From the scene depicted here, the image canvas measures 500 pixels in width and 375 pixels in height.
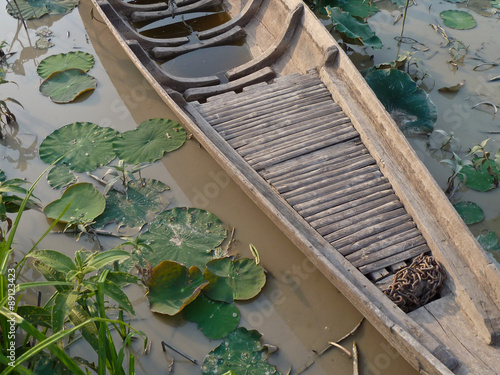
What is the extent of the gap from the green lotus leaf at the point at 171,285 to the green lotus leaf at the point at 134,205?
2.26 feet

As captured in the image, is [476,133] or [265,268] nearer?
[265,268]

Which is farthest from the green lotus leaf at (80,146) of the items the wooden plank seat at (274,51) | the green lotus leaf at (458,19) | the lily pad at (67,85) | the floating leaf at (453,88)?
the green lotus leaf at (458,19)

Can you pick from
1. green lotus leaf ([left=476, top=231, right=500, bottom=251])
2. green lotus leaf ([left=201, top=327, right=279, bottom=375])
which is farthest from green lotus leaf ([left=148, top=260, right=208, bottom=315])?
green lotus leaf ([left=476, top=231, right=500, bottom=251])

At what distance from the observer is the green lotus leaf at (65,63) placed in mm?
5578

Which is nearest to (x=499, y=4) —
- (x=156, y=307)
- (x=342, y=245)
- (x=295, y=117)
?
(x=295, y=117)

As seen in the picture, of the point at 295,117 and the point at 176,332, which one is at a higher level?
the point at 295,117

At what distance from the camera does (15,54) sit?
604cm

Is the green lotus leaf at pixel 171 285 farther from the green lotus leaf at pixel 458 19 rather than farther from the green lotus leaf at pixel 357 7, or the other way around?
the green lotus leaf at pixel 458 19

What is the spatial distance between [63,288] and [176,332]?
94 cm

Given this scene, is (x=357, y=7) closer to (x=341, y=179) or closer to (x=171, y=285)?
(x=341, y=179)

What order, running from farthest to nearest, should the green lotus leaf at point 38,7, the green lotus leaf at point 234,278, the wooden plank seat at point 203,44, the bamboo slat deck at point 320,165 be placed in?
the green lotus leaf at point 38,7 < the wooden plank seat at point 203,44 < the green lotus leaf at point 234,278 < the bamboo slat deck at point 320,165

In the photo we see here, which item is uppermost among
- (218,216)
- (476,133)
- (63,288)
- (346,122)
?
(63,288)

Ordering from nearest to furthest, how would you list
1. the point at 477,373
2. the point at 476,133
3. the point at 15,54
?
1. the point at 477,373
2. the point at 476,133
3. the point at 15,54

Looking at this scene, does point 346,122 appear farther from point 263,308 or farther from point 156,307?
point 156,307
